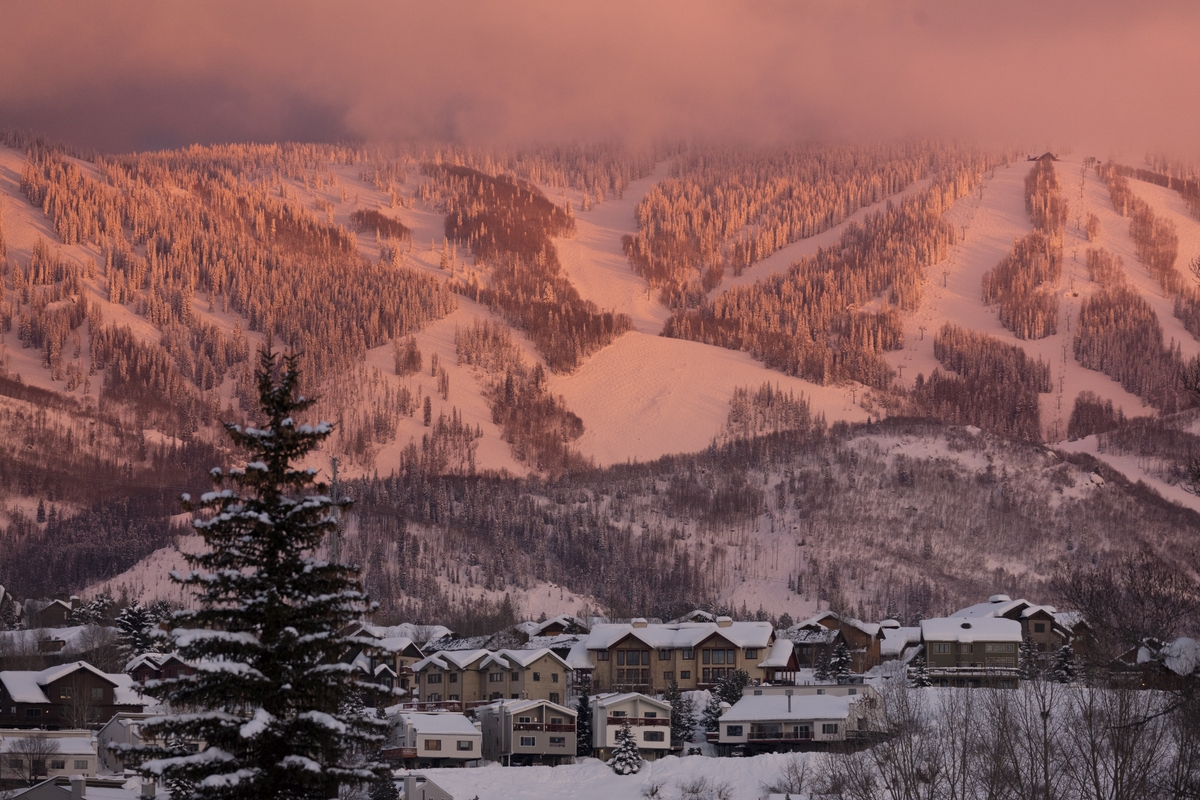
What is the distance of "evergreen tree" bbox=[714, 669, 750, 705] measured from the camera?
109 meters

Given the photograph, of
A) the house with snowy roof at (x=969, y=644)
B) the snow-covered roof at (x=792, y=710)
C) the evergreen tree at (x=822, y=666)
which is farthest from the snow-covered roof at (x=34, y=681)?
Answer: the house with snowy roof at (x=969, y=644)

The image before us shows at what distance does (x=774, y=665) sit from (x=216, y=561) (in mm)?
95832

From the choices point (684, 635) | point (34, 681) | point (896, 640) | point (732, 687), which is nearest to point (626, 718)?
Result: point (732, 687)

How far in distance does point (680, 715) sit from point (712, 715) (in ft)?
9.62

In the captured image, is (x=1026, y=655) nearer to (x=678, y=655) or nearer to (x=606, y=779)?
(x=678, y=655)

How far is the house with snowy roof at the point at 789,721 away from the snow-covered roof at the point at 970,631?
65.7ft

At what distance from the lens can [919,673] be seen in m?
109

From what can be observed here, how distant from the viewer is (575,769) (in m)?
91.1

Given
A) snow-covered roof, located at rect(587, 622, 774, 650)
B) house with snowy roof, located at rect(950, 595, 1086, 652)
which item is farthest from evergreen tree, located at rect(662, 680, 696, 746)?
house with snowy roof, located at rect(950, 595, 1086, 652)

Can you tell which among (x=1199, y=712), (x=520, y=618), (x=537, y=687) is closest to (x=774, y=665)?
(x=537, y=687)

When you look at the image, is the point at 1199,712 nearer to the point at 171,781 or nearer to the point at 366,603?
the point at 366,603

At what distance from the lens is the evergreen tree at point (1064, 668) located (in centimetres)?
9116

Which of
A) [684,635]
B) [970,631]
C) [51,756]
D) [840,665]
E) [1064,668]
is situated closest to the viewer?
[51,756]

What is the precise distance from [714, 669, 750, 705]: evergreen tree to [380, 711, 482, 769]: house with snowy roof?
19260 millimetres
